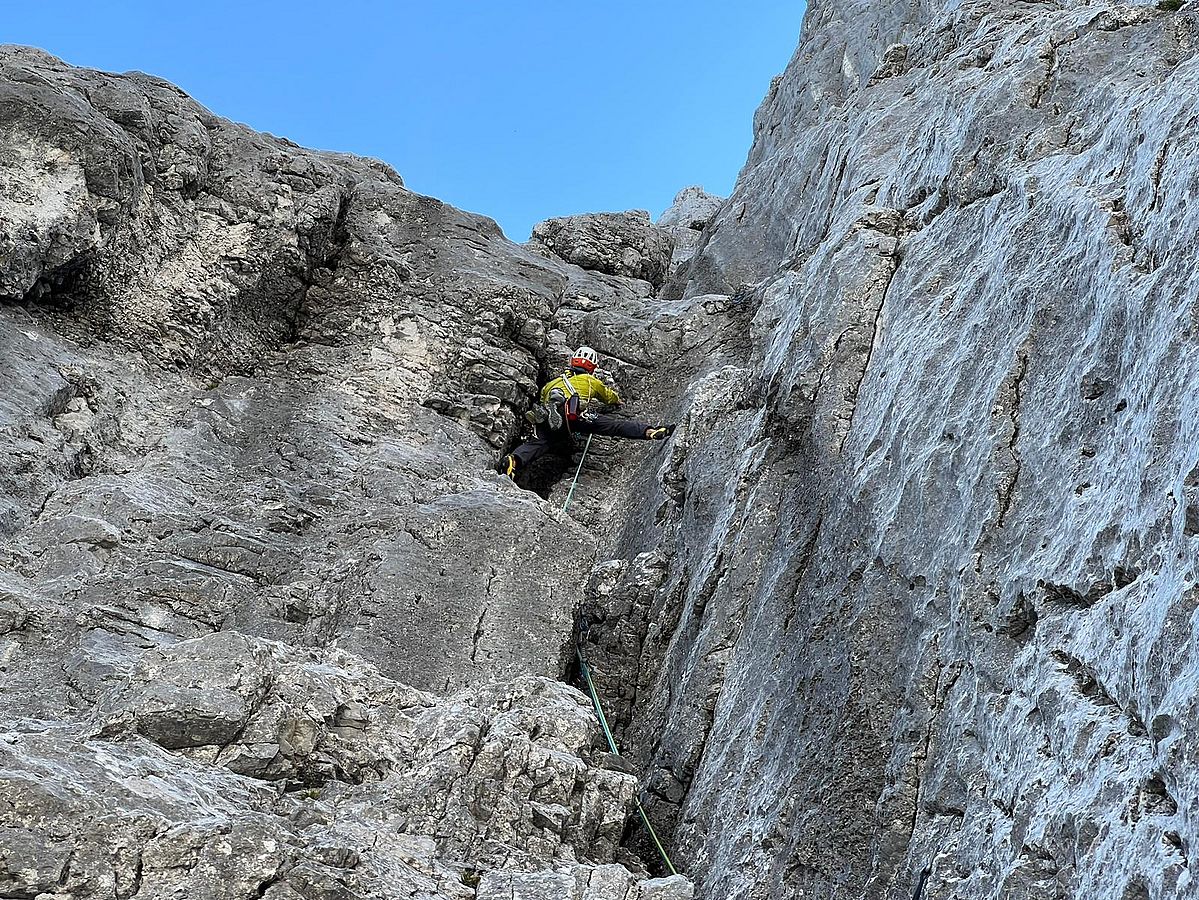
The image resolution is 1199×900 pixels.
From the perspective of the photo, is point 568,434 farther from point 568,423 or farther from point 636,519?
point 636,519

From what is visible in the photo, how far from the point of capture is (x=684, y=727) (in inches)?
527

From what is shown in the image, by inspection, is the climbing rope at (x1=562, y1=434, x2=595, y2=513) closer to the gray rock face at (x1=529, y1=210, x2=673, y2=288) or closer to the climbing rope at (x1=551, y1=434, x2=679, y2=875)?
the climbing rope at (x1=551, y1=434, x2=679, y2=875)

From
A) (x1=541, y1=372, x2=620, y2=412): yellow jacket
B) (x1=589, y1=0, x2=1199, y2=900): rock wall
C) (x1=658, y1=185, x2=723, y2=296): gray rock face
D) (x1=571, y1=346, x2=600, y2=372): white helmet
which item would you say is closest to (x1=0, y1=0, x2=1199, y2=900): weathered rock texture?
(x1=589, y1=0, x2=1199, y2=900): rock wall

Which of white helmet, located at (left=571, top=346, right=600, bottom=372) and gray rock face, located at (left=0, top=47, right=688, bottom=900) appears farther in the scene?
white helmet, located at (left=571, top=346, right=600, bottom=372)

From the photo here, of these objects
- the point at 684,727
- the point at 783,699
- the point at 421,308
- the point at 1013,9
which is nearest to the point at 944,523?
the point at 783,699

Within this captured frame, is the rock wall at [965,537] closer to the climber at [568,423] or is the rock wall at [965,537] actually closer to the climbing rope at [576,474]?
the climbing rope at [576,474]

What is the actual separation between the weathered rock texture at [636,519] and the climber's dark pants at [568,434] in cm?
59

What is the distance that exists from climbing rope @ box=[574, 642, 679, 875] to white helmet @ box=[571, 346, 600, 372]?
7356 mm

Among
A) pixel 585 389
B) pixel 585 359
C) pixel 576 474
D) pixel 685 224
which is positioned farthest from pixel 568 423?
pixel 685 224

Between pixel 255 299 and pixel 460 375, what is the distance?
4.24 metres

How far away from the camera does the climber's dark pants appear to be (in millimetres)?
21219

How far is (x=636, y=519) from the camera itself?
62.3 feet

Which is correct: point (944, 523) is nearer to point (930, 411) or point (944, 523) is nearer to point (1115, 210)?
point (930, 411)

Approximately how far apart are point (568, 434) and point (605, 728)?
8.51 m
